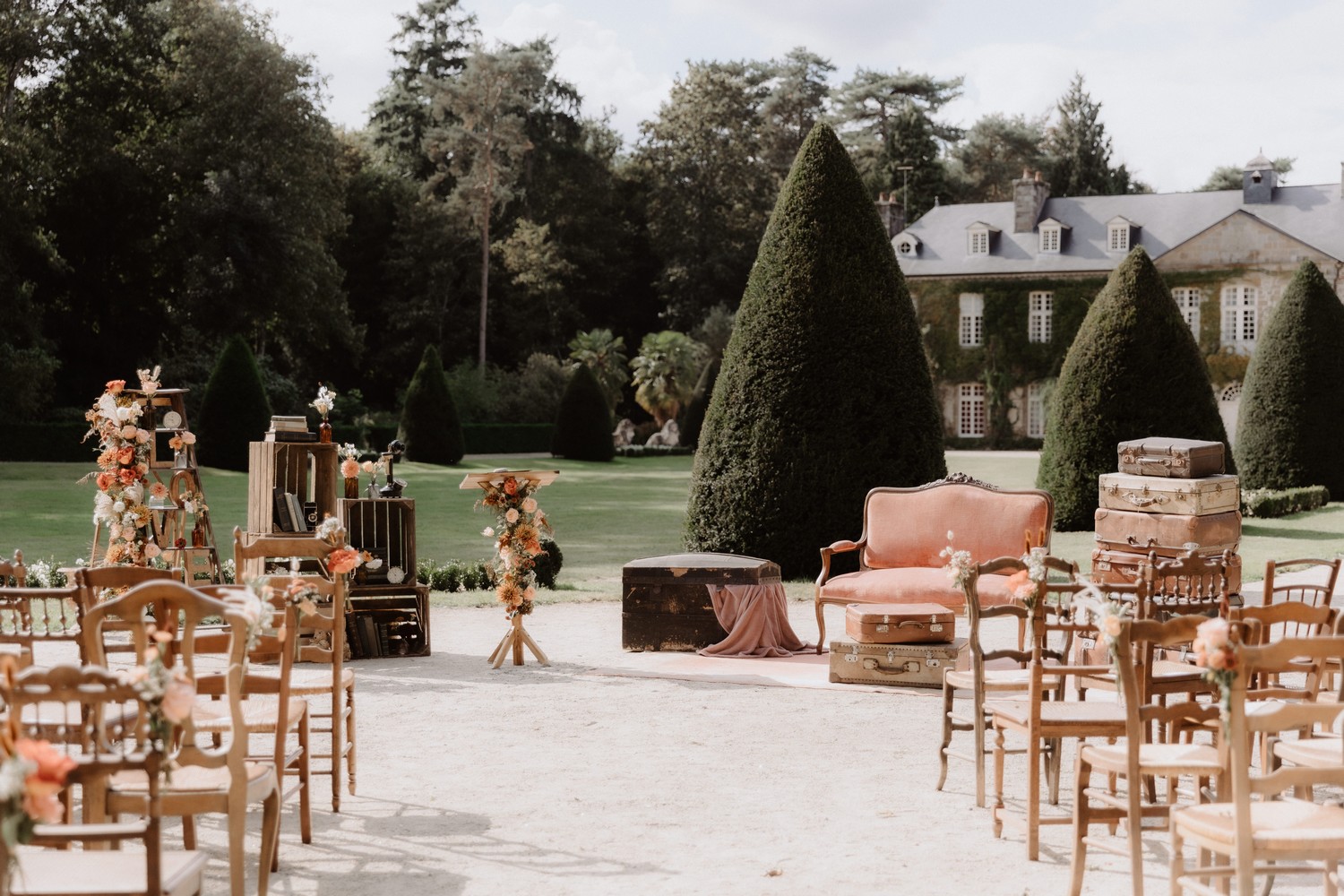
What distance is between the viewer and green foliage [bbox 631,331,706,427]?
41.1m

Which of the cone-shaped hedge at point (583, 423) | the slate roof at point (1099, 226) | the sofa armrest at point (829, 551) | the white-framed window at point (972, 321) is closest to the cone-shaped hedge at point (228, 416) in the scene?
the cone-shaped hedge at point (583, 423)

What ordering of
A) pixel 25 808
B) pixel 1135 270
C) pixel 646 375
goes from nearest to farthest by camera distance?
1. pixel 25 808
2. pixel 1135 270
3. pixel 646 375

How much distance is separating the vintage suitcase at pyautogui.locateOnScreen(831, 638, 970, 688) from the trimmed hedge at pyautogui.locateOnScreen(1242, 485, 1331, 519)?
12.9m

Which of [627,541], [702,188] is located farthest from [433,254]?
[627,541]

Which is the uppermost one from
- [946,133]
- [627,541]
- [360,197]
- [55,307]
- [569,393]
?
[946,133]

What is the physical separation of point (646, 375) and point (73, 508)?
2371 cm

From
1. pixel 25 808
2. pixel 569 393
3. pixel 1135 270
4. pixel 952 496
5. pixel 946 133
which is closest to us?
pixel 25 808

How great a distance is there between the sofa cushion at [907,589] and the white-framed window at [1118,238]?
106 feet

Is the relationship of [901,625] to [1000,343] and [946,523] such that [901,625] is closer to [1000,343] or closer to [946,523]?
[946,523]

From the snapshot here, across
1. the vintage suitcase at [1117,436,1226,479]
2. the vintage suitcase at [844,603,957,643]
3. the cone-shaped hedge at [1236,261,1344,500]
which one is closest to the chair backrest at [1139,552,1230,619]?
the vintage suitcase at [844,603,957,643]

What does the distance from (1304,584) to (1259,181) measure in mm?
34632

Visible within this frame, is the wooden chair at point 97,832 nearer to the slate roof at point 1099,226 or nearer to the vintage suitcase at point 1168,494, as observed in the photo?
the vintage suitcase at point 1168,494

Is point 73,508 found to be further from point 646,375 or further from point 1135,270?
point 646,375

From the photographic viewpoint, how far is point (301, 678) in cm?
532
